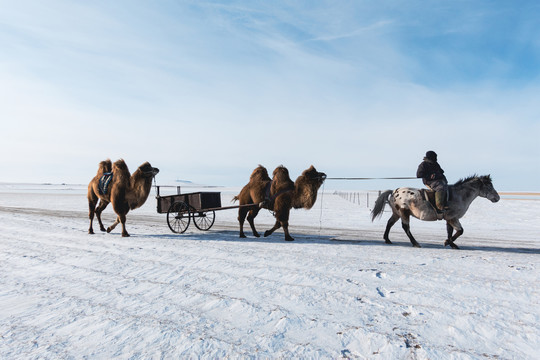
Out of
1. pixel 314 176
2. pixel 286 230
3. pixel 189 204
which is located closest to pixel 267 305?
pixel 286 230

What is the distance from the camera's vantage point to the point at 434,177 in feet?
27.0

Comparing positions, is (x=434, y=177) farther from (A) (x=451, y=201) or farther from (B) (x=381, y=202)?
(B) (x=381, y=202)

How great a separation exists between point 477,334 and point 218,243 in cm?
598

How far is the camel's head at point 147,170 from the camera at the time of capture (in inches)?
382

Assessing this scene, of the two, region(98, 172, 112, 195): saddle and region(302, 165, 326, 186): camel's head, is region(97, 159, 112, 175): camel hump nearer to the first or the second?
region(98, 172, 112, 195): saddle

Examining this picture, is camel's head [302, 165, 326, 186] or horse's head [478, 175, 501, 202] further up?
camel's head [302, 165, 326, 186]

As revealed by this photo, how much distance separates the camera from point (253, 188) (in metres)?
9.84

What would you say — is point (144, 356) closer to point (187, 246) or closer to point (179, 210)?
point (187, 246)

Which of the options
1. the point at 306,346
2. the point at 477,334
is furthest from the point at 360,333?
the point at 477,334

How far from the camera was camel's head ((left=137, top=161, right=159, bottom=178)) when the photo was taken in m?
9.70

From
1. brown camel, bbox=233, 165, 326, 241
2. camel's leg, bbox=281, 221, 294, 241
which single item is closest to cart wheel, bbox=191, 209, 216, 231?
brown camel, bbox=233, 165, 326, 241

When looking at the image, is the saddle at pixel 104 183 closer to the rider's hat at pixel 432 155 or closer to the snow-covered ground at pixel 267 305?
the snow-covered ground at pixel 267 305

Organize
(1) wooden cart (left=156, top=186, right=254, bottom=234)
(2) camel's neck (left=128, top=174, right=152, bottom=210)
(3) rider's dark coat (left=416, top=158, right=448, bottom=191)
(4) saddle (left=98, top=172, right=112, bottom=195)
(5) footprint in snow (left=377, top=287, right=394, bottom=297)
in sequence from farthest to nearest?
(1) wooden cart (left=156, top=186, right=254, bottom=234) → (4) saddle (left=98, top=172, right=112, bottom=195) → (2) camel's neck (left=128, top=174, right=152, bottom=210) → (3) rider's dark coat (left=416, top=158, right=448, bottom=191) → (5) footprint in snow (left=377, top=287, right=394, bottom=297)

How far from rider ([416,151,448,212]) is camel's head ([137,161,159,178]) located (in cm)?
722
